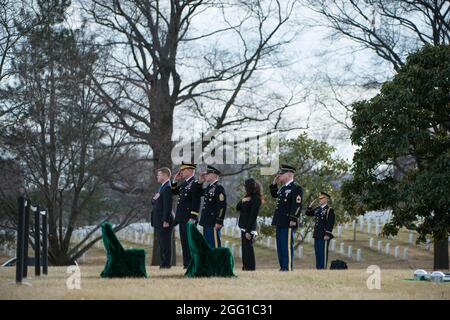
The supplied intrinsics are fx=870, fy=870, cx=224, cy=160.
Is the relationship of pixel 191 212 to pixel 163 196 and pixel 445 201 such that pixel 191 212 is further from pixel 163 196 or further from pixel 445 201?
pixel 445 201

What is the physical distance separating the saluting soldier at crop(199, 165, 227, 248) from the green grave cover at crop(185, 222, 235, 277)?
303cm

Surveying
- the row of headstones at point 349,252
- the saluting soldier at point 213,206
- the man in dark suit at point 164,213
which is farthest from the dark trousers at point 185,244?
the row of headstones at point 349,252

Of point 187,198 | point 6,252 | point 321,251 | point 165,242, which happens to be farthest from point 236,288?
point 6,252

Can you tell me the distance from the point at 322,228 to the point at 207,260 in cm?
680

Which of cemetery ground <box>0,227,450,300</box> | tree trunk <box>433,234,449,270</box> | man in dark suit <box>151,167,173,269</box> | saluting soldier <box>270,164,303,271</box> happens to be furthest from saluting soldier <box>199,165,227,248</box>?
tree trunk <box>433,234,449,270</box>

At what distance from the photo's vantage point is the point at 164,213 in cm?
1591

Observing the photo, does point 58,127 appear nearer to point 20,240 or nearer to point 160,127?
point 160,127

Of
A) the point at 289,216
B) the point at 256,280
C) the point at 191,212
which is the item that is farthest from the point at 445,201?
the point at 256,280

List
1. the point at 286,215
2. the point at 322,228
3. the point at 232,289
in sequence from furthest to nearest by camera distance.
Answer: the point at 322,228 < the point at 286,215 < the point at 232,289

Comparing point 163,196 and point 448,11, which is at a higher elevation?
point 448,11

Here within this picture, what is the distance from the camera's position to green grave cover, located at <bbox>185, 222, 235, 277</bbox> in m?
12.6

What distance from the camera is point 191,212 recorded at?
52.9 feet

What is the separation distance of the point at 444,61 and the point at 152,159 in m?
11.3

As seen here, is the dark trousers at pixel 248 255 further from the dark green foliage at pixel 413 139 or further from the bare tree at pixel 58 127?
the bare tree at pixel 58 127
